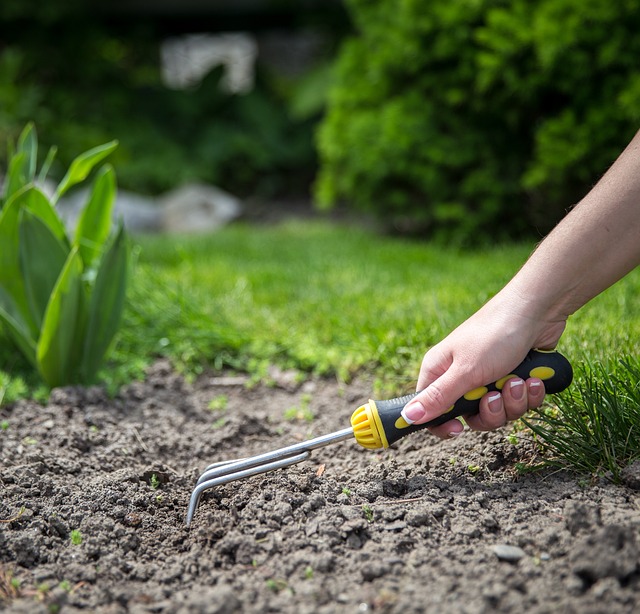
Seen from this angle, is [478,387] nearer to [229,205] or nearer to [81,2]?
[229,205]

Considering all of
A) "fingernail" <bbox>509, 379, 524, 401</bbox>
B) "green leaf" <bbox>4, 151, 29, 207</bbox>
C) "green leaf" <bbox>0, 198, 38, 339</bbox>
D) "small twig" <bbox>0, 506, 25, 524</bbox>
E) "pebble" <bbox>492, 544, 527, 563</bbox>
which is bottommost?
"small twig" <bbox>0, 506, 25, 524</bbox>

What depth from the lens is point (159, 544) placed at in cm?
171

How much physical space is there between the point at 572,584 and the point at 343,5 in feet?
25.4

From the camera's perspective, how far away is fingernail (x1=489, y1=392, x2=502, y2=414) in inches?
69.2

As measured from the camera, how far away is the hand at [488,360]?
1.68 meters

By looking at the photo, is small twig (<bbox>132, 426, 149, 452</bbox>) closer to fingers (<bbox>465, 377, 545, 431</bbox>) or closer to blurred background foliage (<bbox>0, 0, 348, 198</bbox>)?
fingers (<bbox>465, 377, 545, 431</bbox>)

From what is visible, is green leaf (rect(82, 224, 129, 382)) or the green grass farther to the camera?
the green grass

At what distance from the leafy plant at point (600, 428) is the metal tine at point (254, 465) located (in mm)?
541

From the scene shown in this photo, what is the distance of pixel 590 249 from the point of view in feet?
5.29

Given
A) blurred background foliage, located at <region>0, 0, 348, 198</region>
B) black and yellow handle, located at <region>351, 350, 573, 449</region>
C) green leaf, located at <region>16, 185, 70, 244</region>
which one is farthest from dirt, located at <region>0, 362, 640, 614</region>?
blurred background foliage, located at <region>0, 0, 348, 198</region>

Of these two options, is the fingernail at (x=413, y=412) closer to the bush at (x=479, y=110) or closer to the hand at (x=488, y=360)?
the hand at (x=488, y=360)

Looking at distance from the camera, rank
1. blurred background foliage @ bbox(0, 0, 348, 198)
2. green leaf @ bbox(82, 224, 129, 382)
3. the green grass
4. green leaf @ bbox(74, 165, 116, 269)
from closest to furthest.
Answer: green leaf @ bbox(82, 224, 129, 382) < the green grass < green leaf @ bbox(74, 165, 116, 269) < blurred background foliage @ bbox(0, 0, 348, 198)

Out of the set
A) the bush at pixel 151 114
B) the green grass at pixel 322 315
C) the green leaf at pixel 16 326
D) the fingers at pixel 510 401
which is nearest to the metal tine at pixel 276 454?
the fingers at pixel 510 401

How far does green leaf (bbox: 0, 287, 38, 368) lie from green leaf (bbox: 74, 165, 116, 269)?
1.06 feet
